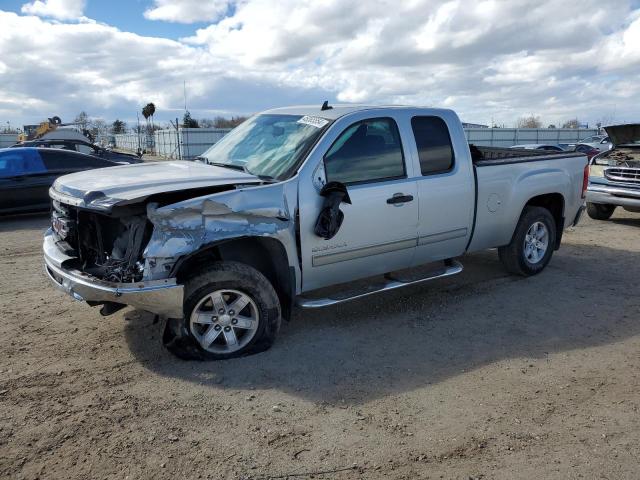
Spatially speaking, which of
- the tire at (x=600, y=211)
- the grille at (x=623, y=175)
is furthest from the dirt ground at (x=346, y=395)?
the tire at (x=600, y=211)

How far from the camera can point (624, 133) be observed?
34.1 feet

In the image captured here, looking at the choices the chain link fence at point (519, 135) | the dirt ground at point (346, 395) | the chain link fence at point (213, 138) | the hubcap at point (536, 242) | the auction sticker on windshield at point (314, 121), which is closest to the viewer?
the dirt ground at point (346, 395)

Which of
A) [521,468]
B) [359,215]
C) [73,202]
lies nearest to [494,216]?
[359,215]

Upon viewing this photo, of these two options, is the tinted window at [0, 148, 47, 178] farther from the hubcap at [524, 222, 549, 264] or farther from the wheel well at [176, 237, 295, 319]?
the hubcap at [524, 222, 549, 264]

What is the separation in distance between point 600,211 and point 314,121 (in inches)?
330

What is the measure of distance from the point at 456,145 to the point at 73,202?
3596 mm

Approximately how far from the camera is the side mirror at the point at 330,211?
443 centimetres

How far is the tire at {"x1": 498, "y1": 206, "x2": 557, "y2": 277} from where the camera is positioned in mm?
6395

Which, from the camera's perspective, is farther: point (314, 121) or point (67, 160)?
point (67, 160)

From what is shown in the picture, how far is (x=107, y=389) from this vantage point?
12.6ft

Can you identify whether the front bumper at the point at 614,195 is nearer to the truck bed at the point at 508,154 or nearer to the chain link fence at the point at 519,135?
the truck bed at the point at 508,154

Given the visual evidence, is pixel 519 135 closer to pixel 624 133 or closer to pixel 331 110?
pixel 624 133

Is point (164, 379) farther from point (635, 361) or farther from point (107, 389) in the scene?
point (635, 361)

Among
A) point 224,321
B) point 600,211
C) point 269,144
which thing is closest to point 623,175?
point 600,211
